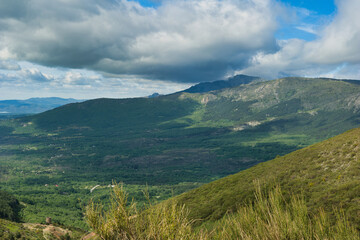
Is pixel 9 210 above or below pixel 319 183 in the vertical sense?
below

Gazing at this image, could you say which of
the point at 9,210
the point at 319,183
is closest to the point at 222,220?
the point at 319,183

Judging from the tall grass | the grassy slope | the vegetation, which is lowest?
the vegetation

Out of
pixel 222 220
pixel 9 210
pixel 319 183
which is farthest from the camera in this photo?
pixel 9 210

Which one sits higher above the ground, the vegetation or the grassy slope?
the grassy slope

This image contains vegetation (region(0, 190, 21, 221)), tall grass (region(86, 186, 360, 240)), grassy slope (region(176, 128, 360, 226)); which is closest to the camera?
tall grass (region(86, 186, 360, 240))

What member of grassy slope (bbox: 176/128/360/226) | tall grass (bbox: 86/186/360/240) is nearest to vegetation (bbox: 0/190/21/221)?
grassy slope (bbox: 176/128/360/226)

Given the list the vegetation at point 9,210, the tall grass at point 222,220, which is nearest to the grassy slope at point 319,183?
the tall grass at point 222,220

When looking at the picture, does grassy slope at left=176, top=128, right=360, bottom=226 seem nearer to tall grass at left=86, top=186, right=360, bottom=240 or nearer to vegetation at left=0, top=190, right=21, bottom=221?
tall grass at left=86, top=186, right=360, bottom=240

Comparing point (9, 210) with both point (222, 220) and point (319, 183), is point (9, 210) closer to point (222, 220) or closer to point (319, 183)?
point (319, 183)

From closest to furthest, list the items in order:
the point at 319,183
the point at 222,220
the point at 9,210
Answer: the point at 222,220
the point at 319,183
the point at 9,210

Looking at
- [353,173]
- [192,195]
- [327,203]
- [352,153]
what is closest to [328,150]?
[352,153]

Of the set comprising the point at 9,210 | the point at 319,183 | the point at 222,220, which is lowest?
the point at 9,210

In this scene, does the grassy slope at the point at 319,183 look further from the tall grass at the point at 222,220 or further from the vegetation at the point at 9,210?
the vegetation at the point at 9,210

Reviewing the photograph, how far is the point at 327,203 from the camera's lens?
3984 cm
